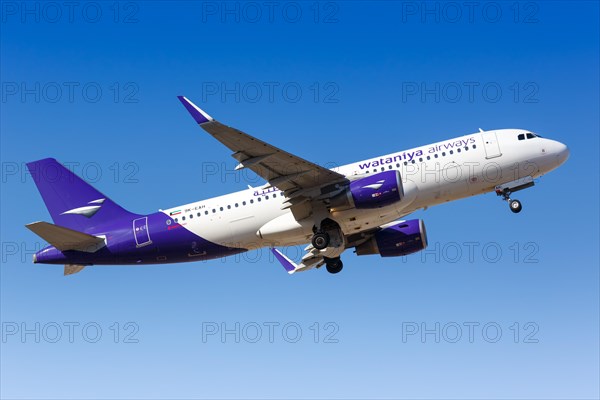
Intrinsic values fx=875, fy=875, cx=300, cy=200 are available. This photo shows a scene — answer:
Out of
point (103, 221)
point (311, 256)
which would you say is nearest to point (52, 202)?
point (103, 221)

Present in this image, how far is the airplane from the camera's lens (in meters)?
43.6

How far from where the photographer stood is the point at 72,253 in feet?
151

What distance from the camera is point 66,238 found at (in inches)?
1788

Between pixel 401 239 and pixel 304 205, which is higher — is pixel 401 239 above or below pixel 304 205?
below

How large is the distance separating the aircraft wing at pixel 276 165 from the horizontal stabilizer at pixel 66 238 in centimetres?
993

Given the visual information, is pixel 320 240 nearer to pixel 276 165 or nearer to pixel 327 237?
pixel 327 237

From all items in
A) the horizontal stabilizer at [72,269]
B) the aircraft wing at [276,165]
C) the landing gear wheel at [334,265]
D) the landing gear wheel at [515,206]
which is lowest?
the horizontal stabilizer at [72,269]

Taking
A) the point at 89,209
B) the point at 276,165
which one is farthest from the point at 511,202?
the point at 89,209

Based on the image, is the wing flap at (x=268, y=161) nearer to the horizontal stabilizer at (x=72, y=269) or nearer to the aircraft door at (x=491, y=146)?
the aircraft door at (x=491, y=146)

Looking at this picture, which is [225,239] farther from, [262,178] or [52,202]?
[52,202]

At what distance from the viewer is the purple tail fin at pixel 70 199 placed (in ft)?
157

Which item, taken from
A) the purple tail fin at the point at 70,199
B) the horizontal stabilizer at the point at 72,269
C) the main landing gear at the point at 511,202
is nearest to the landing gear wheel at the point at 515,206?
the main landing gear at the point at 511,202

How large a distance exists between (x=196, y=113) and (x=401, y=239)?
1616 cm

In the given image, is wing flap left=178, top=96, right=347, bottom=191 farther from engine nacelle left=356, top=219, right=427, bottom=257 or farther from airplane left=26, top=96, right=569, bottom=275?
engine nacelle left=356, top=219, right=427, bottom=257
